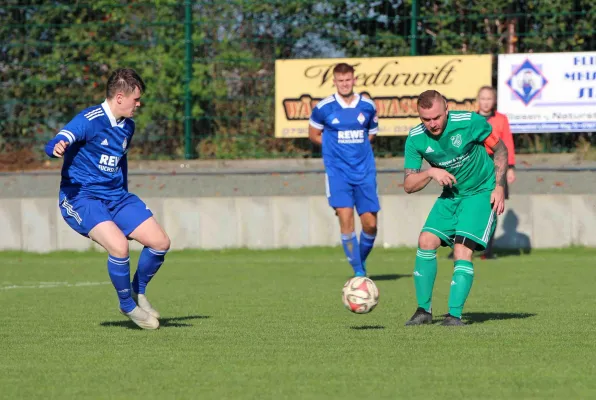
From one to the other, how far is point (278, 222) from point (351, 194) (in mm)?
3817

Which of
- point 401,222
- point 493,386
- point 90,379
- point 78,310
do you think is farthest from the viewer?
point 401,222

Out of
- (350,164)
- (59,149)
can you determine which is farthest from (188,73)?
(59,149)

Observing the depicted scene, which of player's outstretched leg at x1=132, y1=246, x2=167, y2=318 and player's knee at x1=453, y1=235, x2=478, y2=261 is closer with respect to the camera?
player's knee at x1=453, y1=235, x2=478, y2=261

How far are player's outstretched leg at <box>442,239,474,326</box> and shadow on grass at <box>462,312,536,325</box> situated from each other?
0.30 m

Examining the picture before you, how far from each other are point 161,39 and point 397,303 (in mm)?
9054

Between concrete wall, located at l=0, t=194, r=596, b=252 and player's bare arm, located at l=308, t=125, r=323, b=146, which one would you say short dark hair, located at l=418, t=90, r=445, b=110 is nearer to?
player's bare arm, located at l=308, t=125, r=323, b=146

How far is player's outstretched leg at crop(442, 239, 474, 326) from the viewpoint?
843 cm

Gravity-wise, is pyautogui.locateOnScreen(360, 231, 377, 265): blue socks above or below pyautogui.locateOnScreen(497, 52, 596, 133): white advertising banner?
below

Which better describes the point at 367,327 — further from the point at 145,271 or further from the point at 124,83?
the point at 124,83

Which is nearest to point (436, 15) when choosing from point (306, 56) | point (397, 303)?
point (306, 56)

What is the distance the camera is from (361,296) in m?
8.51

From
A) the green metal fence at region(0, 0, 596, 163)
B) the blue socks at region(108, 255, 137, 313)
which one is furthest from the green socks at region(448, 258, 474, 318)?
the green metal fence at region(0, 0, 596, 163)

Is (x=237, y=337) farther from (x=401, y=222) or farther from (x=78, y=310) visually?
(x=401, y=222)

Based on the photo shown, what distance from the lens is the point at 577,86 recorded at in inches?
664
